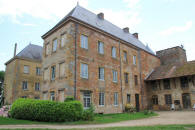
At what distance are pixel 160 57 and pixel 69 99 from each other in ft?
76.6

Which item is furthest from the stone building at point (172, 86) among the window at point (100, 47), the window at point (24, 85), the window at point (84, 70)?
the window at point (24, 85)

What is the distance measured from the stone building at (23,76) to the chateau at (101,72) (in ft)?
1.07

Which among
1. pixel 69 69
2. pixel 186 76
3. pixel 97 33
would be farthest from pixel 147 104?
pixel 69 69

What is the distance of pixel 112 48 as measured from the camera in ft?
67.6

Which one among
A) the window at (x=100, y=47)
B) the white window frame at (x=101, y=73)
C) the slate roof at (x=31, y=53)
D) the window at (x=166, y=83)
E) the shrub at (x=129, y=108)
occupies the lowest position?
the shrub at (x=129, y=108)

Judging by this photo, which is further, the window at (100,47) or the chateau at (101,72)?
the window at (100,47)

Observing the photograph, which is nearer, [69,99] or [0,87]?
[69,99]

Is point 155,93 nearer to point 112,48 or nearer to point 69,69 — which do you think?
point 112,48

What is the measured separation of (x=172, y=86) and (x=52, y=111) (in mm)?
18300

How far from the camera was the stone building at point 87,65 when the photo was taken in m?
15.6

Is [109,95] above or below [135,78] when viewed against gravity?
below

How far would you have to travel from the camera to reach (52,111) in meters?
11.0

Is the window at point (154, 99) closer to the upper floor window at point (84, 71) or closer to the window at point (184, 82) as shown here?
the window at point (184, 82)

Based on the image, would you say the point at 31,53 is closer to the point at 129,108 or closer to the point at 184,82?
the point at 129,108
